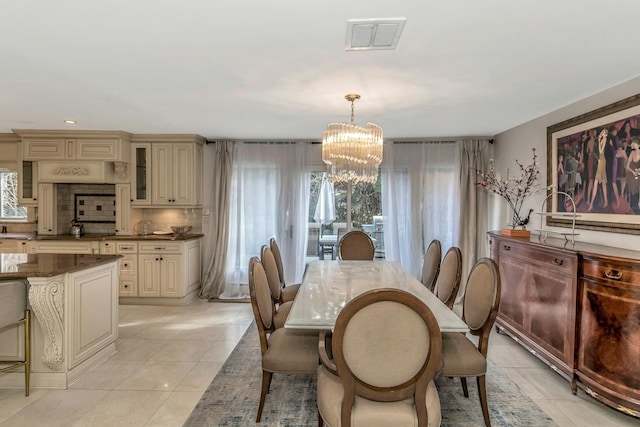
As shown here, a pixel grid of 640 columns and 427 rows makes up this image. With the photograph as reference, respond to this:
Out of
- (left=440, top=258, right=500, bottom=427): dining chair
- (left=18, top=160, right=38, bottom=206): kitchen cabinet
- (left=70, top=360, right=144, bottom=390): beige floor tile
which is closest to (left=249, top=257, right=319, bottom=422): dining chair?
(left=440, top=258, right=500, bottom=427): dining chair

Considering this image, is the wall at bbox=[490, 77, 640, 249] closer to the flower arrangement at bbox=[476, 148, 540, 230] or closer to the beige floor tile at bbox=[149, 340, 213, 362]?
the flower arrangement at bbox=[476, 148, 540, 230]

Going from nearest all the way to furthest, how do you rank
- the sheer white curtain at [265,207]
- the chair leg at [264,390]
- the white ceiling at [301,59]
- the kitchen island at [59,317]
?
the white ceiling at [301,59], the chair leg at [264,390], the kitchen island at [59,317], the sheer white curtain at [265,207]

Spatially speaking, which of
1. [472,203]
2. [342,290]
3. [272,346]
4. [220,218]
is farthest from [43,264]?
[472,203]

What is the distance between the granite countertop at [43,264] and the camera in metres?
2.40

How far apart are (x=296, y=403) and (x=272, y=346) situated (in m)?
0.52

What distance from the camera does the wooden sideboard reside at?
2189 millimetres

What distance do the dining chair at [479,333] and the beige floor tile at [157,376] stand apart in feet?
6.58

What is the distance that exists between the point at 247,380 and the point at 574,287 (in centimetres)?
253

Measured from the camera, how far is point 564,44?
6.88ft

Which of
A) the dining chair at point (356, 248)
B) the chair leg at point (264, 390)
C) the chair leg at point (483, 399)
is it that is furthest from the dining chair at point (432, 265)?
the chair leg at point (264, 390)

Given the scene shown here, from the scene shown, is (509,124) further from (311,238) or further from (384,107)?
(311,238)

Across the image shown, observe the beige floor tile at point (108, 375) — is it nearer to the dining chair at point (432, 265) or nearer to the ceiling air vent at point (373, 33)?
the dining chair at point (432, 265)

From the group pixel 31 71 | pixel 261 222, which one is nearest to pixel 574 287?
pixel 261 222

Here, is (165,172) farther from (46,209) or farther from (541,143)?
(541,143)
